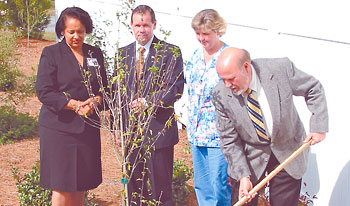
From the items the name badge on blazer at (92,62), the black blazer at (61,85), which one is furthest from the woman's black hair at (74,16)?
the name badge on blazer at (92,62)

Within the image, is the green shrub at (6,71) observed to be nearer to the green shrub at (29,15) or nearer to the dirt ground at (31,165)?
the dirt ground at (31,165)

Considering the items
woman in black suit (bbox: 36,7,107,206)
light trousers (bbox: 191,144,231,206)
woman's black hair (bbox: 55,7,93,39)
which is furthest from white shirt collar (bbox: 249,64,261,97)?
woman's black hair (bbox: 55,7,93,39)

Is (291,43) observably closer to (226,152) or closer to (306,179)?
(306,179)

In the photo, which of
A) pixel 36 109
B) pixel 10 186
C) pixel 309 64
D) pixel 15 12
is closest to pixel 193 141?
pixel 309 64

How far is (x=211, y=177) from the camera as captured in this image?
4.89 metres

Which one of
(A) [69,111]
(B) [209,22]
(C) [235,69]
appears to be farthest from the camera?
(A) [69,111]

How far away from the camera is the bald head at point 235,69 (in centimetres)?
360

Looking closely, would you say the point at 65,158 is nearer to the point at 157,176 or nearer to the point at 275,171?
the point at 157,176

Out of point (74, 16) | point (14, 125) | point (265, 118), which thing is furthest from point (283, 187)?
point (14, 125)

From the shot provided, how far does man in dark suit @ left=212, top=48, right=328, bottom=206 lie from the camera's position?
372 cm

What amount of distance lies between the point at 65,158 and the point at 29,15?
49.5ft

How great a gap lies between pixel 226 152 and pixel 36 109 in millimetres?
6869

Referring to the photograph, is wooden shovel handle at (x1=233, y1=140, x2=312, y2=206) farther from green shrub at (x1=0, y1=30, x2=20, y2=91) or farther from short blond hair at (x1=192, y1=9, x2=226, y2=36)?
green shrub at (x1=0, y1=30, x2=20, y2=91)

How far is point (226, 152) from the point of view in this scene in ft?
13.4
